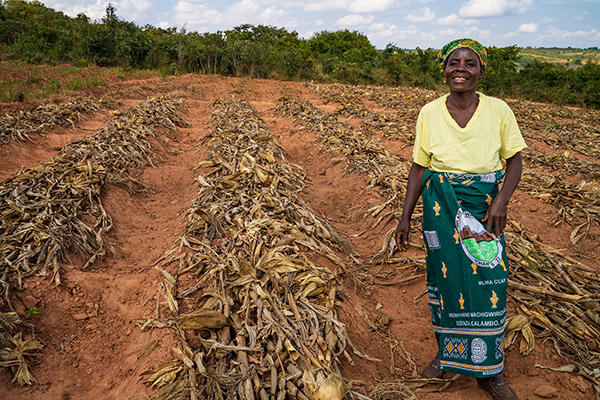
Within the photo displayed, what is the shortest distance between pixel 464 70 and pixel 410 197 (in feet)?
2.32

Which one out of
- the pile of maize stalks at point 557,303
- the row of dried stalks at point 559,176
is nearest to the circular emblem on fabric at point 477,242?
the pile of maize stalks at point 557,303

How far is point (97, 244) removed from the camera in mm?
3154

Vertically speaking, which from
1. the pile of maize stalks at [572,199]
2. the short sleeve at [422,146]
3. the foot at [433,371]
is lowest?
the foot at [433,371]

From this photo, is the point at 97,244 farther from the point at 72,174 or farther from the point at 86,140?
the point at 86,140

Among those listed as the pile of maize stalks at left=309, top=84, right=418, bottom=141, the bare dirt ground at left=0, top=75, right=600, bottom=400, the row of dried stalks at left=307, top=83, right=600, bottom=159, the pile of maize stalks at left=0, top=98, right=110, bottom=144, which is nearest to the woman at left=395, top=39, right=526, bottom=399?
the bare dirt ground at left=0, top=75, right=600, bottom=400

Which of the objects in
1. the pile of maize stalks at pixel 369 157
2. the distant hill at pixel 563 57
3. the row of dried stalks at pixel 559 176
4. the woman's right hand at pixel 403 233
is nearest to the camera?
the woman's right hand at pixel 403 233

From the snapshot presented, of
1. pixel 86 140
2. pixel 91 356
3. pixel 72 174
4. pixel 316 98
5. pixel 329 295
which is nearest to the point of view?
pixel 91 356

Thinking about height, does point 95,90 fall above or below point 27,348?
above

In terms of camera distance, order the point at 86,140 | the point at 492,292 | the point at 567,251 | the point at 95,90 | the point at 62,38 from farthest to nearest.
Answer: the point at 62,38 < the point at 95,90 < the point at 86,140 < the point at 567,251 < the point at 492,292

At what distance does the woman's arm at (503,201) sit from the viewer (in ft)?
5.66

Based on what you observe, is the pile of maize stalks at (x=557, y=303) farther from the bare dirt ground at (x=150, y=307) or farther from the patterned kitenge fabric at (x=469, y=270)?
the patterned kitenge fabric at (x=469, y=270)

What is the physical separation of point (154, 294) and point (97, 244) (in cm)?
105

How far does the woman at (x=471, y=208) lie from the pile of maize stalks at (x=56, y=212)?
2.21 meters

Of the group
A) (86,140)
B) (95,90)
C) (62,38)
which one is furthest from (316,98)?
(62,38)
